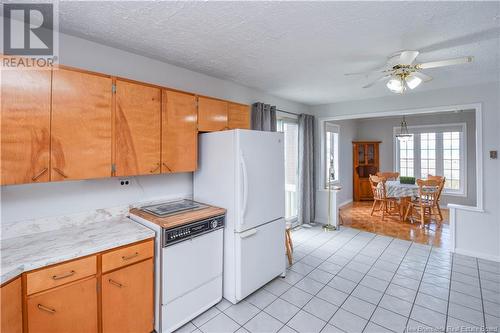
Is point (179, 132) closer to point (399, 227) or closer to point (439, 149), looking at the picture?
point (399, 227)

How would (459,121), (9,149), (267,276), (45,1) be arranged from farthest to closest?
(459,121)
(267,276)
(45,1)
(9,149)

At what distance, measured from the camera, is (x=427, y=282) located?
2.79 metres

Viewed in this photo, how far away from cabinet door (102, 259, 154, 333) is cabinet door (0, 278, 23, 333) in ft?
1.41

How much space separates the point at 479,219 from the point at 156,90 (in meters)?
4.58

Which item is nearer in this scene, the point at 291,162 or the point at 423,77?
the point at 423,77

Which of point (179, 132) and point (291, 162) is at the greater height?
point (179, 132)

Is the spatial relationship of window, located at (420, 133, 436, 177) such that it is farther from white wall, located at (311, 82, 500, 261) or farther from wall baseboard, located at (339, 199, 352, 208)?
white wall, located at (311, 82, 500, 261)

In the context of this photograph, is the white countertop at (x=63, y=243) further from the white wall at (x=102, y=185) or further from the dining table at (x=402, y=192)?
the dining table at (x=402, y=192)

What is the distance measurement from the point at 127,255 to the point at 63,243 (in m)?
0.43

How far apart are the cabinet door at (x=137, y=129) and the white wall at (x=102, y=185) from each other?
40cm

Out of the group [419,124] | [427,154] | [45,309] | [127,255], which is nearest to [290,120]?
[127,255]

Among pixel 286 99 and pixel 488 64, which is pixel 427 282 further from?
pixel 286 99

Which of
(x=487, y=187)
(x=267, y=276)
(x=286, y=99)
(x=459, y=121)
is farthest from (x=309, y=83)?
(x=459, y=121)

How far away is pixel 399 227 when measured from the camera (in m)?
4.87
